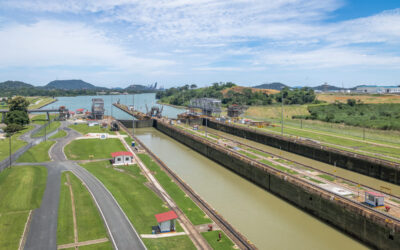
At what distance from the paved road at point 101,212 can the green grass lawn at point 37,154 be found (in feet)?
30.8

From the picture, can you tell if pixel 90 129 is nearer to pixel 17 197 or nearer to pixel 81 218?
pixel 17 197

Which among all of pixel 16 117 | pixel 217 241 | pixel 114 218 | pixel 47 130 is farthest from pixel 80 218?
pixel 16 117

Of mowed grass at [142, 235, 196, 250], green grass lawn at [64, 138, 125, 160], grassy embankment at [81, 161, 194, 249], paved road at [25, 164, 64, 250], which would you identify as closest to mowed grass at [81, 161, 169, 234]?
grassy embankment at [81, 161, 194, 249]

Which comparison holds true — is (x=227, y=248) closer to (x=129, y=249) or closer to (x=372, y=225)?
(x=129, y=249)

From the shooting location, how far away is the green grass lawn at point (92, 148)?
55.9 metres

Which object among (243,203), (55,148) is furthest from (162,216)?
(55,148)

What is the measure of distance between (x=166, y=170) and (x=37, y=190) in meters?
19.0

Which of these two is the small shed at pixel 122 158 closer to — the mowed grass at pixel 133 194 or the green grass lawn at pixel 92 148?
the mowed grass at pixel 133 194

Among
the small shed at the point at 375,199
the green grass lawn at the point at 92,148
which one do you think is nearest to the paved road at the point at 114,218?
the green grass lawn at the point at 92,148

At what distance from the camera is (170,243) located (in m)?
25.1

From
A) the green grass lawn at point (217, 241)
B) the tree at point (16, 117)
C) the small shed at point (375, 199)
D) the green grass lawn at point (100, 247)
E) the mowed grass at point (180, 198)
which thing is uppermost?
the tree at point (16, 117)

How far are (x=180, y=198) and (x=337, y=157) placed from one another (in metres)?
34.4

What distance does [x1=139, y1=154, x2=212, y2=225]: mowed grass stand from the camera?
30.5 metres

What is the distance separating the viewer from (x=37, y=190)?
3597cm
